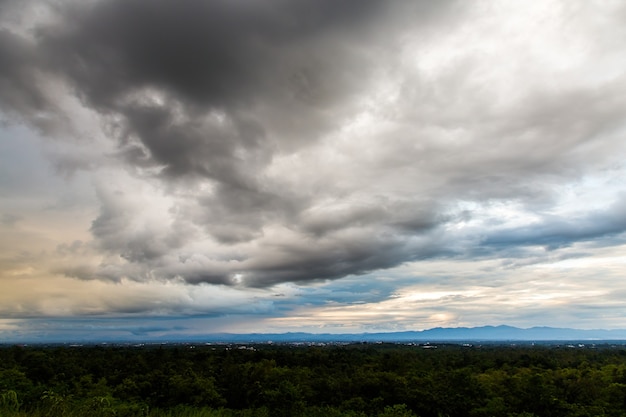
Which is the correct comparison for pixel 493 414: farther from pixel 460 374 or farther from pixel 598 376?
pixel 598 376

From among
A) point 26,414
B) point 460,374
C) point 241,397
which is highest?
point 26,414

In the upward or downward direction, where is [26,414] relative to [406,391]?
upward

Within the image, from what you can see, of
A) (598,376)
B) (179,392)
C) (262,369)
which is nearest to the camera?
(179,392)

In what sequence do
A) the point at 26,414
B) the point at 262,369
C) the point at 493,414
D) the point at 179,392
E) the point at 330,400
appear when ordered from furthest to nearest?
the point at 262,369 < the point at 330,400 < the point at 179,392 < the point at 493,414 < the point at 26,414

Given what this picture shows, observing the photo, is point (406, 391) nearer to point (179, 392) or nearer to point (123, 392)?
point (179, 392)

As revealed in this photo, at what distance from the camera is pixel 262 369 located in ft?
211

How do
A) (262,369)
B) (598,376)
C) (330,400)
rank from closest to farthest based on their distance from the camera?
(330,400) → (598,376) → (262,369)

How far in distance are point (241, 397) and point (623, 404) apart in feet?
138

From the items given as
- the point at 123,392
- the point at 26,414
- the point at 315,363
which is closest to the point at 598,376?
the point at 315,363

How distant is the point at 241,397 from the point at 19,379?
79.0ft

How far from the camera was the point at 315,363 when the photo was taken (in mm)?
92375

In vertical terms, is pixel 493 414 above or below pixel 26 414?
below

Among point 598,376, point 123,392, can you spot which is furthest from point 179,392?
point 598,376

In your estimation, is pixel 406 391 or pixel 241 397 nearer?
pixel 406 391
